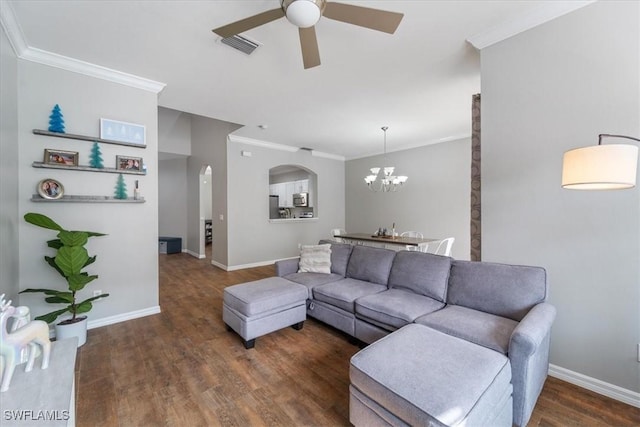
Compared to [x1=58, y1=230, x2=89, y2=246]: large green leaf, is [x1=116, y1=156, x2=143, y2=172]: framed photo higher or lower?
higher

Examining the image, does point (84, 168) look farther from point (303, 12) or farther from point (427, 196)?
point (427, 196)

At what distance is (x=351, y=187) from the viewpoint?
7.61 meters

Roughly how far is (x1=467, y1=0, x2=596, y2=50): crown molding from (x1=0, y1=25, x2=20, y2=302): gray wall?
3.98 metres

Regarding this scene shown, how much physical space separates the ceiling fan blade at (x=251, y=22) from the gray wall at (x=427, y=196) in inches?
190

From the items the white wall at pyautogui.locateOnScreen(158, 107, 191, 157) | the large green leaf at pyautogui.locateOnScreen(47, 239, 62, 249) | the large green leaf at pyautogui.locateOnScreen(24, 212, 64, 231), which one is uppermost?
the white wall at pyautogui.locateOnScreen(158, 107, 191, 157)

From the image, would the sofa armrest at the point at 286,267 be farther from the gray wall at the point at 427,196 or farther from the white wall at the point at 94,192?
Result: the gray wall at the point at 427,196

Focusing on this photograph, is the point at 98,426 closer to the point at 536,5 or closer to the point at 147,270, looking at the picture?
the point at 147,270

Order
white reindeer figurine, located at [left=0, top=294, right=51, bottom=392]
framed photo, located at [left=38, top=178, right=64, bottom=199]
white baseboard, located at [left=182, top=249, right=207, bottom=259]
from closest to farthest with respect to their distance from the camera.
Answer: white reindeer figurine, located at [left=0, top=294, right=51, bottom=392] → framed photo, located at [left=38, top=178, right=64, bottom=199] → white baseboard, located at [left=182, top=249, right=207, bottom=259]

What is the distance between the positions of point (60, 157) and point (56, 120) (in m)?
0.36

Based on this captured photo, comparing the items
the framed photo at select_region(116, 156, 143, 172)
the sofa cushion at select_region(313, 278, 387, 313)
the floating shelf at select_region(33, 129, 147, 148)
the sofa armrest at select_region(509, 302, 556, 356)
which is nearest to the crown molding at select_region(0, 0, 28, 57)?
the floating shelf at select_region(33, 129, 147, 148)

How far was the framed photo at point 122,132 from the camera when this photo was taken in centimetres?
293

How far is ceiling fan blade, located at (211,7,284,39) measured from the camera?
1.67 meters

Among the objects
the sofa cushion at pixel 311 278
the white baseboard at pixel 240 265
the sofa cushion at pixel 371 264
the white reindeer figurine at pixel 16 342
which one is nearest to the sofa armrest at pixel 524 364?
the sofa cushion at pixel 371 264

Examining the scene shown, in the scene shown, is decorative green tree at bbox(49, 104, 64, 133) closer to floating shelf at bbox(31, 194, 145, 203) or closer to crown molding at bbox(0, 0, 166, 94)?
crown molding at bbox(0, 0, 166, 94)
